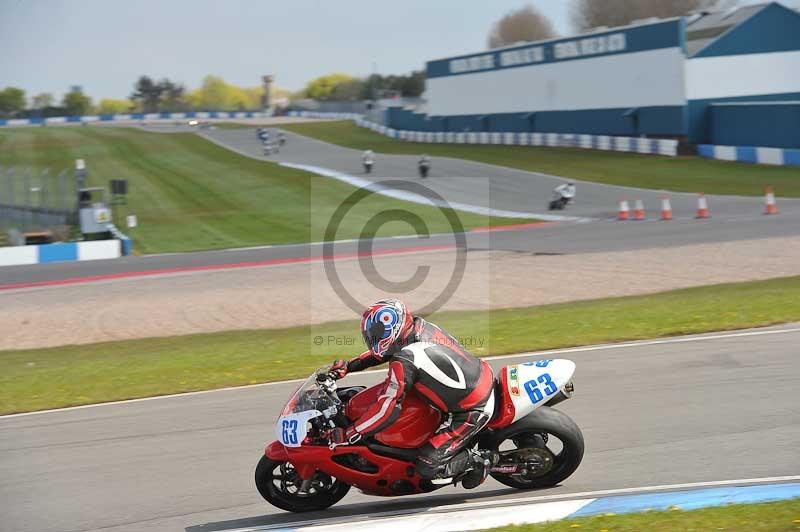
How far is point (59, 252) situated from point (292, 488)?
2617cm

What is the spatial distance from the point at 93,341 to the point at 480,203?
25983 mm

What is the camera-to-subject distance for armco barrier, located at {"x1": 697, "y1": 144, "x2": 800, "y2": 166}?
40875 mm

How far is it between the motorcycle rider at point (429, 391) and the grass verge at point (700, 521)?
2.66 feet

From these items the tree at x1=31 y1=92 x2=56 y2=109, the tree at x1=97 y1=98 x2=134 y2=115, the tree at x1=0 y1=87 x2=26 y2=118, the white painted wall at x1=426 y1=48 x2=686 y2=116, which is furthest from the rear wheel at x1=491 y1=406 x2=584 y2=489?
the tree at x1=97 y1=98 x2=134 y2=115

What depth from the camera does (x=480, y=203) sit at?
4078 centimetres

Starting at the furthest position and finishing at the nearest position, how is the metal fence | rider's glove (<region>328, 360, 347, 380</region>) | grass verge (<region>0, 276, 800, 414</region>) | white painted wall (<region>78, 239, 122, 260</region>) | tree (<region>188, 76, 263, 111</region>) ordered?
tree (<region>188, 76, 263, 111</region>) → the metal fence → white painted wall (<region>78, 239, 122, 260</region>) → grass verge (<region>0, 276, 800, 414</region>) → rider's glove (<region>328, 360, 347, 380</region>)

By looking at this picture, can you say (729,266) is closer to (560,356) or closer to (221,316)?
(560,356)

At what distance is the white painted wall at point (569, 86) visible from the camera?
172ft

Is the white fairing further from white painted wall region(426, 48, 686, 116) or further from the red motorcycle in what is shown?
white painted wall region(426, 48, 686, 116)

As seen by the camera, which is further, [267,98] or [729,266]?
[267,98]

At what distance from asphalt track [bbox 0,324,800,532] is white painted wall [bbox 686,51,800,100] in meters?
41.7

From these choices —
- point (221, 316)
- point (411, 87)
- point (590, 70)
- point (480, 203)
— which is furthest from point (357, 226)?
point (411, 87)

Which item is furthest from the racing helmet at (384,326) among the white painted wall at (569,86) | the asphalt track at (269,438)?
the white painted wall at (569,86)

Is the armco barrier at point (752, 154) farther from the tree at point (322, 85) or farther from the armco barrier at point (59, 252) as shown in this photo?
the tree at point (322, 85)
